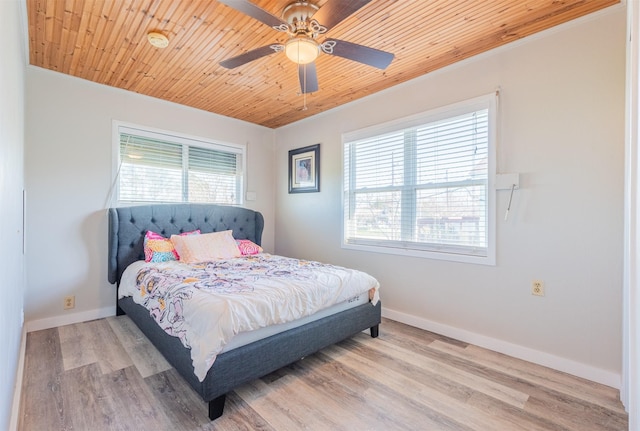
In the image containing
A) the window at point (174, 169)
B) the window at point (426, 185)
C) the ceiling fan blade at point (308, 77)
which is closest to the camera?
the ceiling fan blade at point (308, 77)

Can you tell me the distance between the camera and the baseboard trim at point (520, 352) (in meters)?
2.05

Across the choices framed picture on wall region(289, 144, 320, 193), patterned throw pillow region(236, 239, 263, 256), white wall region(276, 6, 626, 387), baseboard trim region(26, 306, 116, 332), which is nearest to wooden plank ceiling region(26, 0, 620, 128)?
white wall region(276, 6, 626, 387)

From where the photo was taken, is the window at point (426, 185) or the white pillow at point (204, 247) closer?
the window at point (426, 185)

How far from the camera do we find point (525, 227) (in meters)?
2.38

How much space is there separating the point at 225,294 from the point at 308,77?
172cm

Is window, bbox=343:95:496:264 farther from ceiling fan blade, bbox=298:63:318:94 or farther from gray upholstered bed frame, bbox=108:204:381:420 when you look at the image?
ceiling fan blade, bbox=298:63:318:94

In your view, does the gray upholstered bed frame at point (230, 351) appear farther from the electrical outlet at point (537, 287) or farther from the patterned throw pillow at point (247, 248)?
the electrical outlet at point (537, 287)

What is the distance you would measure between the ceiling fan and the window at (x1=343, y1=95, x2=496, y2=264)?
3.58 ft

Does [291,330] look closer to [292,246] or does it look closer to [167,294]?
[167,294]

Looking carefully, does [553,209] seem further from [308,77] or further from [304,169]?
[304,169]

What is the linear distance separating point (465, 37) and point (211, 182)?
3305 millimetres

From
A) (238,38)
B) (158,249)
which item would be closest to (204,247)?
(158,249)

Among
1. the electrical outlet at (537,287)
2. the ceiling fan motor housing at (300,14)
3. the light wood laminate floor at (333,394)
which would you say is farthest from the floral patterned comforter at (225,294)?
the ceiling fan motor housing at (300,14)

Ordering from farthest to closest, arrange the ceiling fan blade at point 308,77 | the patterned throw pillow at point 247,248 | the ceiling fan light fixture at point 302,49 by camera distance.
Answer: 1. the patterned throw pillow at point 247,248
2. the ceiling fan blade at point 308,77
3. the ceiling fan light fixture at point 302,49
